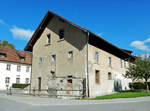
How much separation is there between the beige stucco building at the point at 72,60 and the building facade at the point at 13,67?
46.1 ft

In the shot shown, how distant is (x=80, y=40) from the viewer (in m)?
17.9

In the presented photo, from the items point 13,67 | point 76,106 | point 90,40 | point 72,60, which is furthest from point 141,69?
point 13,67

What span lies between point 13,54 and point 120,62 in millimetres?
27409

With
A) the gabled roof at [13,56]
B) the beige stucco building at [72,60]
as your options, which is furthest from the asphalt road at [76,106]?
the gabled roof at [13,56]

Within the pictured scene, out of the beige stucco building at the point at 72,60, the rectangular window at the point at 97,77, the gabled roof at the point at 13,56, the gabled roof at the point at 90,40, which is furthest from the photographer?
the gabled roof at the point at 13,56

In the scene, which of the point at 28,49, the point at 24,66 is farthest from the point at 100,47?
the point at 24,66

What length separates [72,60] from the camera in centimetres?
1839

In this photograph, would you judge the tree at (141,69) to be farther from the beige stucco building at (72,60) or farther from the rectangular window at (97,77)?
the rectangular window at (97,77)

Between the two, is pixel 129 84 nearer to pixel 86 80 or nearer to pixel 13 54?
pixel 86 80

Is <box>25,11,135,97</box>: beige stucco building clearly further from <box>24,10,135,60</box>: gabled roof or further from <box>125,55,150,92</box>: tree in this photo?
<box>125,55,150,92</box>: tree

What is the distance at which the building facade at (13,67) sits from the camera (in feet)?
116

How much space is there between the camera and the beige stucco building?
1709cm

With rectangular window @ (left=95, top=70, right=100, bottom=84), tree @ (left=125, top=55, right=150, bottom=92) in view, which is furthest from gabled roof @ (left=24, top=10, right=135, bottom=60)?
rectangular window @ (left=95, top=70, right=100, bottom=84)

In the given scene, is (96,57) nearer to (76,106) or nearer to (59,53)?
(59,53)
